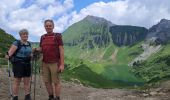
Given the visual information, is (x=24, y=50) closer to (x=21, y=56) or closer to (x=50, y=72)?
(x=21, y=56)

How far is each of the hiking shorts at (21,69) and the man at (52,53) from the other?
81 cm

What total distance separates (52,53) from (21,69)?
157 cm

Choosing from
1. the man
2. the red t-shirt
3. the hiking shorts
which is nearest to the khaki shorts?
the man

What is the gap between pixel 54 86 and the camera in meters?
15.5

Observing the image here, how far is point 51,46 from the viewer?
597 inches

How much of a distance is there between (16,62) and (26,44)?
850 mm

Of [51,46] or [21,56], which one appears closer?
[51,46]

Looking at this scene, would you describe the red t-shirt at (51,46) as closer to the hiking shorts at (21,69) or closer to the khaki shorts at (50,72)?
the khaki shorts at (50,72)

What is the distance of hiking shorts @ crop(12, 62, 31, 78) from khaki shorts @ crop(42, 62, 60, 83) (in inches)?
29.7

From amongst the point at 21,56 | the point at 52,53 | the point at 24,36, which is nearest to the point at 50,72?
the point at 52,53

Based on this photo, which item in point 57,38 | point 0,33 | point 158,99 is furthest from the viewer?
point 0,33

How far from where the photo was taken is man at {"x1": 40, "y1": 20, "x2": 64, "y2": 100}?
1507 centimetres

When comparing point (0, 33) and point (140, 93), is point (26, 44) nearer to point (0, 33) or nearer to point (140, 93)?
point (140, 93)

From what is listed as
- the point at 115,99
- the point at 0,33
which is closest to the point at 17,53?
the point at 115,99
